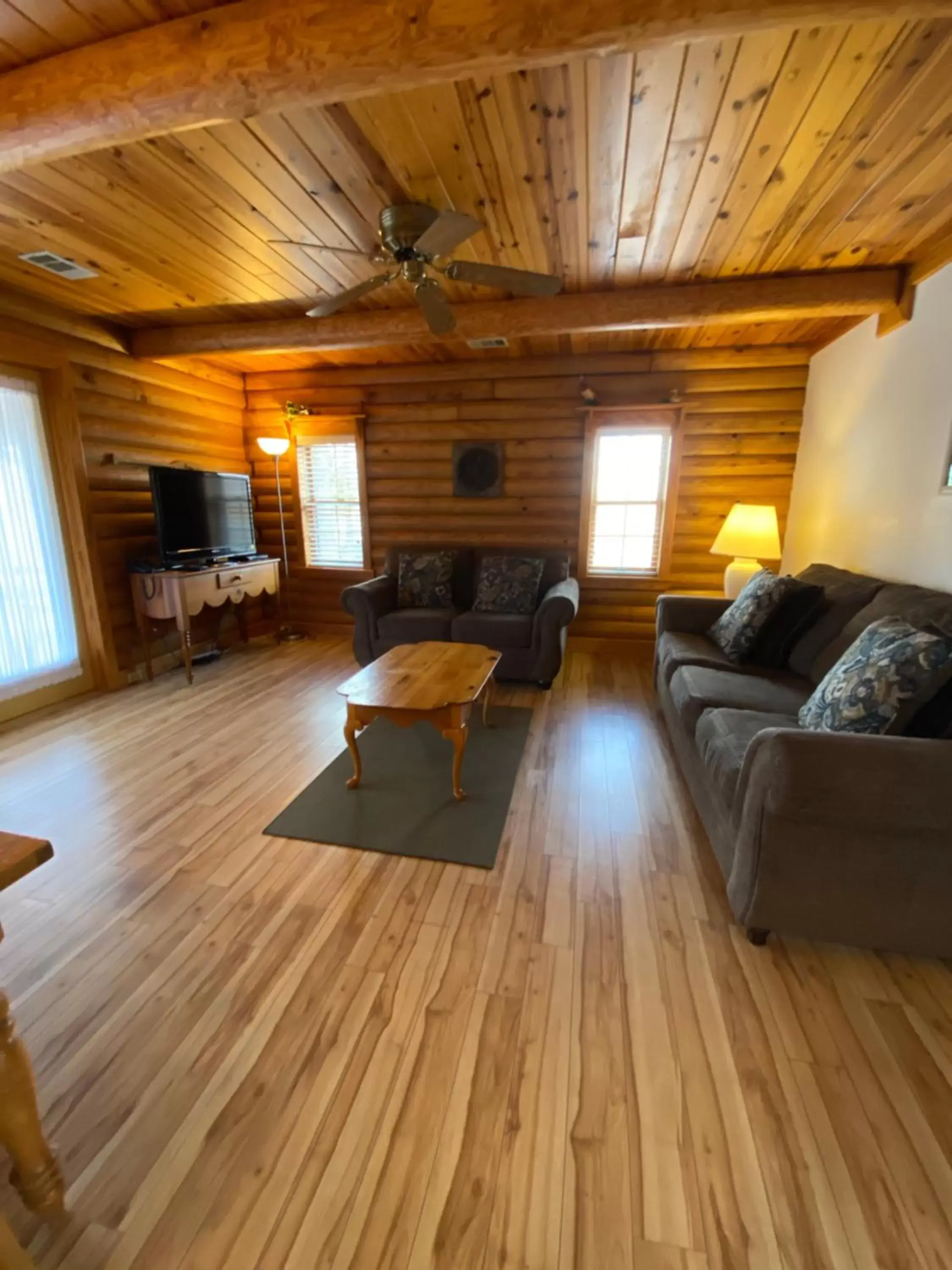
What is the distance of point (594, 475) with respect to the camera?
439 cm

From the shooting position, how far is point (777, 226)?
2326mm

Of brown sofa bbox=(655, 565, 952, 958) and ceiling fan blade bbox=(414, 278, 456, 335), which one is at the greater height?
ceiling fan blade bbox=(414, 278, 456, 335)

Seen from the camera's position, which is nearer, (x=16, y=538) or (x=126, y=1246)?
(x=126, y=1246)

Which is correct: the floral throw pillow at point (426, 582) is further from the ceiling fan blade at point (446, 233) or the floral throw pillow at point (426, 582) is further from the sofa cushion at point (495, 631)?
the ceiling fan blade at point (446, 233)

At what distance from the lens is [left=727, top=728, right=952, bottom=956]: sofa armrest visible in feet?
4.37

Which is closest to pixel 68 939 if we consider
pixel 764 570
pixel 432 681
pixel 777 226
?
pixel 432 681

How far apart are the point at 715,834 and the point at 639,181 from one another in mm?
2458

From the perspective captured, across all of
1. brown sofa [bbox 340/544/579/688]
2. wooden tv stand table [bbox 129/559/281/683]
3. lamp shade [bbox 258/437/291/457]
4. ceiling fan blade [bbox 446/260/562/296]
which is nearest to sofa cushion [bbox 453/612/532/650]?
brown sofa [bbox 340/544/579/688]

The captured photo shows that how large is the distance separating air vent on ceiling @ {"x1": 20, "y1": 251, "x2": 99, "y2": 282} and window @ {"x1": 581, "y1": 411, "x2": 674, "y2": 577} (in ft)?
11.1

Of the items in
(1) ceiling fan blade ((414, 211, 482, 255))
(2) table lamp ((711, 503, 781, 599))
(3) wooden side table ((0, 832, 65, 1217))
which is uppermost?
(1) ceiling fan blade ((414, 211, 482, 255))

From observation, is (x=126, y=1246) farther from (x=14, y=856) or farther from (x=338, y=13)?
(x=338, y=13)

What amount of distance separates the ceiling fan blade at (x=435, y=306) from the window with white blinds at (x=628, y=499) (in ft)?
6.73

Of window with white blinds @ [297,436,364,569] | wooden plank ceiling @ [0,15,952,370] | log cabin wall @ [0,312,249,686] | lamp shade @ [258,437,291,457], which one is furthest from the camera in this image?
window with white blinds @ [297,436,364,569]

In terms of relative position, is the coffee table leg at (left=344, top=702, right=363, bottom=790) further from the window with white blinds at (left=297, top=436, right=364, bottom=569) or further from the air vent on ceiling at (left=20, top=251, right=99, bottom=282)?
the window with white blinds at (left=297, top=436, right=364, bottom=569)
